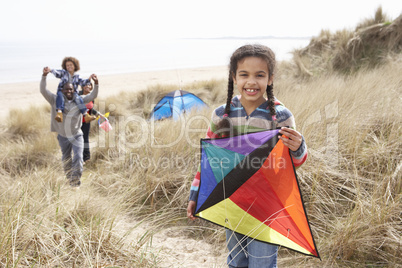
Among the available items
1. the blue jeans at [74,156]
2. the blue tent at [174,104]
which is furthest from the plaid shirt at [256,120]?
the blue tent at [174,104]

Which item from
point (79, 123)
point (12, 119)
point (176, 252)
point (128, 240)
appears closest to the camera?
point (128, 240)

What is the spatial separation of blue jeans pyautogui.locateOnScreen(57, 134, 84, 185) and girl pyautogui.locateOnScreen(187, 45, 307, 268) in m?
2.81

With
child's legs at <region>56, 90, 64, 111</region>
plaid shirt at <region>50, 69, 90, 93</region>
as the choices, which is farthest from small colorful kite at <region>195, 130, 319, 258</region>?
plaid shirt at <region>50, 69, 90, 93</region>

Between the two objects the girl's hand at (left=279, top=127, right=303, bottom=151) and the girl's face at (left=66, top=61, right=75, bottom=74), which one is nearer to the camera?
the girl's hand at (left=279, top=127, right=303, bottom=151)

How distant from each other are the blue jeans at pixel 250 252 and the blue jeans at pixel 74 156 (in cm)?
285

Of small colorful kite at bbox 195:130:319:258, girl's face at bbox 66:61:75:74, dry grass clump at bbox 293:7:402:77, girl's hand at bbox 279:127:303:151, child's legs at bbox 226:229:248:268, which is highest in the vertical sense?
dry grass clump at bbox 293:7:402:77

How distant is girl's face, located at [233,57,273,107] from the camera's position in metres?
1.60

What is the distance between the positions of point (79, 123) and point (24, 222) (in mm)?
2432

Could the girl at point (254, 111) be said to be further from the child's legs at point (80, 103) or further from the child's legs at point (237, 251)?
the child's legs at point (80, 103)

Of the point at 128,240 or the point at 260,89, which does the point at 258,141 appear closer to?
the point at 260,89

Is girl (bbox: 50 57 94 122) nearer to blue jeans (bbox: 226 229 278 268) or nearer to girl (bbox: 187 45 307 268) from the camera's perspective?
girl (bbox: 187 45 307 268)

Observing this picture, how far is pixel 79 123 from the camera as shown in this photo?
4277mm

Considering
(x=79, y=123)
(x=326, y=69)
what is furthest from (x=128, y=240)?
(x=326, y=69)

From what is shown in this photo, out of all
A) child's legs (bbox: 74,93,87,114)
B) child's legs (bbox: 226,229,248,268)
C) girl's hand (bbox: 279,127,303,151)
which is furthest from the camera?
child's legs (bbox: 74,93,87,114)
